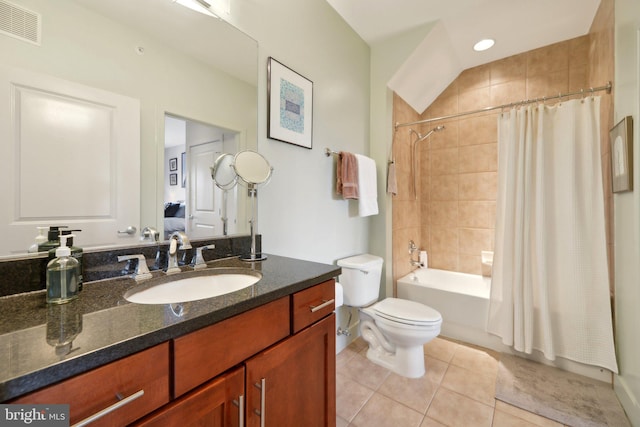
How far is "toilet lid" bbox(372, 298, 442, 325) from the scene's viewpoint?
1.71 meters

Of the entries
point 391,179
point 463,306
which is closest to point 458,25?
point 391,179

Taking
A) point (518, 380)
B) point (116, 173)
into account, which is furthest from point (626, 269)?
point (116, 173)

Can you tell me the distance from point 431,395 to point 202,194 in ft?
5.69

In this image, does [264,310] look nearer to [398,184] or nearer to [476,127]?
[398,184]

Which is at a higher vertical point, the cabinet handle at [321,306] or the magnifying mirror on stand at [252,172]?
the magnifying mirror on stand at [252,172]

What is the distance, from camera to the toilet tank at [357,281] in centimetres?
195

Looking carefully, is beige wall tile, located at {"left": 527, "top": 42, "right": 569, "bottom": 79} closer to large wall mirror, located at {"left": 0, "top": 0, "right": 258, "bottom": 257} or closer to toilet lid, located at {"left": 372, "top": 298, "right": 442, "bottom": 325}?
toilet lid, located at {"left": 372, "top": 298, "right": 442, "bottom": 325}

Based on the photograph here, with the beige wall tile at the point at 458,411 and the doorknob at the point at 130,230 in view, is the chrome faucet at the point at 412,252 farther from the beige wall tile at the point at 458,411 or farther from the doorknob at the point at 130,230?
the doorknob at the point at 130,230

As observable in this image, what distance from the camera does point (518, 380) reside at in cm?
171

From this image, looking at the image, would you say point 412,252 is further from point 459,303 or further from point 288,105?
point 288,105

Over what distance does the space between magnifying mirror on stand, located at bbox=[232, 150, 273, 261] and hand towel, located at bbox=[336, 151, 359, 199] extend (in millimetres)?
713

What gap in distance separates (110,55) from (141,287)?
802 millimetres

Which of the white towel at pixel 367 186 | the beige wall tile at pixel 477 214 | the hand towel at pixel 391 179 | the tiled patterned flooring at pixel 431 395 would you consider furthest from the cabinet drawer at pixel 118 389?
the beige wall tile at pixel 477 214

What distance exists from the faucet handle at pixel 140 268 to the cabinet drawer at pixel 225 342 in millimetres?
450
